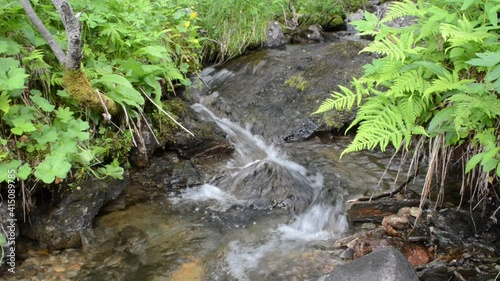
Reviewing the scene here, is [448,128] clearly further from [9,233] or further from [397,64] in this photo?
[9,233]

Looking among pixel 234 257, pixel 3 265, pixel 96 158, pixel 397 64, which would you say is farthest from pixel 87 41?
pixel 397 64

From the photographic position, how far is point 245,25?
28.2ft

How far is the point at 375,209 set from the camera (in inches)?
171

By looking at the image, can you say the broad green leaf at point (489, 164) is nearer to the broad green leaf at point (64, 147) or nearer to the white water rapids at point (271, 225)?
the white water rapids at point (271, 225)

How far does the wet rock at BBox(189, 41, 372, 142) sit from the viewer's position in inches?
258

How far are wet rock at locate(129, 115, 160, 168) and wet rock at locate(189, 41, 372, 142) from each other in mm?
1987

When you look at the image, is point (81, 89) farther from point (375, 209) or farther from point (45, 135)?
point (375, 209)

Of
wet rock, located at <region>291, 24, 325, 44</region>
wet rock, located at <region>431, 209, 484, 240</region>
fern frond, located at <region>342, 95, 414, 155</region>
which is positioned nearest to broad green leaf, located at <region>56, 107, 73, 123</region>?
fern frond, located at <region>342, 95, 414, 155</region>

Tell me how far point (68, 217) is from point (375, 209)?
311 cm

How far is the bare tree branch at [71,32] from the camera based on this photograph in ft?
10.5

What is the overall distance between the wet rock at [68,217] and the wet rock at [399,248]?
8.55ft

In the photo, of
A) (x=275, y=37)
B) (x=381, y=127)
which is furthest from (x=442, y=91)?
(x=275, y=37)

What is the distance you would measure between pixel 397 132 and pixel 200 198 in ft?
9.08

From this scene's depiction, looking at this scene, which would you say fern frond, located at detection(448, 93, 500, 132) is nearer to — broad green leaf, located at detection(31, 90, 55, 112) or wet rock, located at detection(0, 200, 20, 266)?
broad green leaf, located at detection(31, 90, 55, 112)
